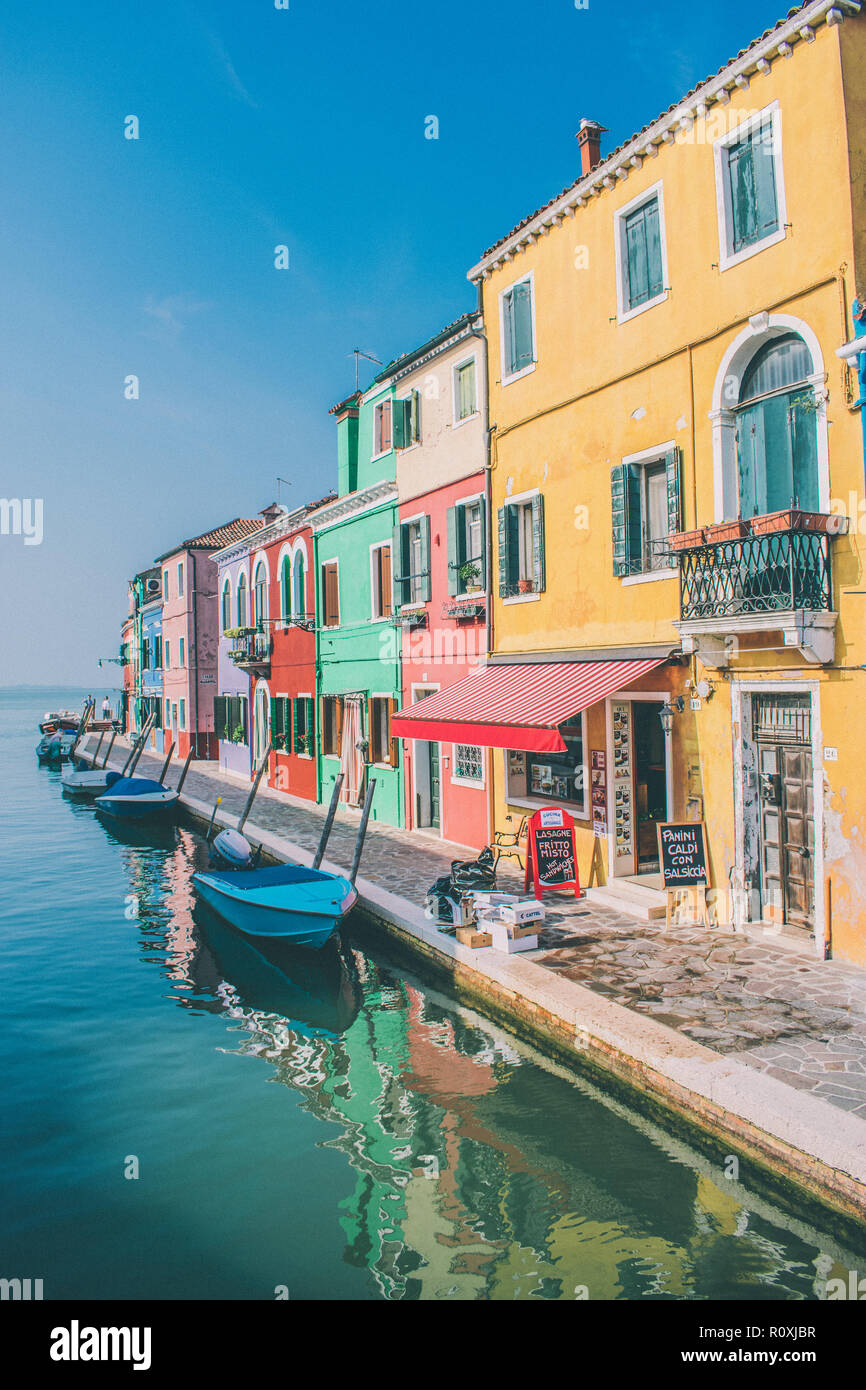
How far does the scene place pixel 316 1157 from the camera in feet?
23.3

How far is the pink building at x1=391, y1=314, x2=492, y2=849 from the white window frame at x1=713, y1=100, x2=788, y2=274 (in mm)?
5660

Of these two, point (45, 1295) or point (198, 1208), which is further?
point (198, 1208)

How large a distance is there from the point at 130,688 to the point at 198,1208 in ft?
169

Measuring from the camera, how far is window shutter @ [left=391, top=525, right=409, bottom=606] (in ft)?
61.0

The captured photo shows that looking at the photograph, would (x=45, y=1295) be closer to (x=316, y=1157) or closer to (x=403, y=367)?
(x=316, y=1157)

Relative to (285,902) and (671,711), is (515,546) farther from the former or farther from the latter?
(285,902)

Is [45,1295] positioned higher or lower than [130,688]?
lower

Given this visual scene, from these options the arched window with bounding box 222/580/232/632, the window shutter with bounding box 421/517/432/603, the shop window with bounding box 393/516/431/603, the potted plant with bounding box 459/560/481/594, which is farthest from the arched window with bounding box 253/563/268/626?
the potted plant with bounding box 459/560/481/594

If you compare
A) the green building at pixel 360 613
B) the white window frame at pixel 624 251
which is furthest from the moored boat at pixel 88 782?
the white window frame at pixel 624 251

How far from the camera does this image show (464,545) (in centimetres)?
1631

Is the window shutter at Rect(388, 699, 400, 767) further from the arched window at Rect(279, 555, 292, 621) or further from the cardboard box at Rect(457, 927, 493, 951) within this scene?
the cardboard box at Rect(457, 927, 493, 951)

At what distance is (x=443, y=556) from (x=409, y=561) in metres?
1.80

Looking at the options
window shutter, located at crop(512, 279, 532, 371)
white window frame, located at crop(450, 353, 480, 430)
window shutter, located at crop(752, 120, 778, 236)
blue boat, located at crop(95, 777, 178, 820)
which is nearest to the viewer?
window shutter, located at crop(752, 120, 778, 236)
